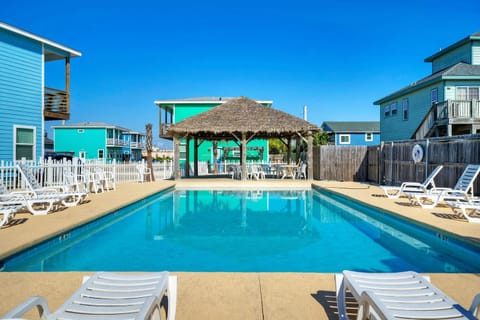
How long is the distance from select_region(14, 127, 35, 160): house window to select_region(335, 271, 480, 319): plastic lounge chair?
15039 millimetres

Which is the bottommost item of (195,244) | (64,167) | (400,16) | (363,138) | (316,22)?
(195,244)

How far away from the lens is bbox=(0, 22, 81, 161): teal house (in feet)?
43.7

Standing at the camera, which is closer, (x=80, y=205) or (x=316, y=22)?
(x=80, y=205)

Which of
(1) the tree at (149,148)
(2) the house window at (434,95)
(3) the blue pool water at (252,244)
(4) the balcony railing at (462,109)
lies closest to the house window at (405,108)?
(2) the house window at (434,95)

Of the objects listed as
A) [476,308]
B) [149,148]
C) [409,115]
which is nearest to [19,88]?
[149,148]

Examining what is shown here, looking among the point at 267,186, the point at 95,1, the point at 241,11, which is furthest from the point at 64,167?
the point at 241,11

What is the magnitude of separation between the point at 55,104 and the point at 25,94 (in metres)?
1.53

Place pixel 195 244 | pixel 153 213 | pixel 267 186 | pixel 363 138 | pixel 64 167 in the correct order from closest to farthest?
pixel 195 244, pixel 153 213, pixel 64 167, pixel 267 186, pixel 363 138

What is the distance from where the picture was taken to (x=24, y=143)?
1412 cm

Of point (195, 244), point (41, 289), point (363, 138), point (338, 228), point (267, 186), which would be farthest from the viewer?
point (363, 138)

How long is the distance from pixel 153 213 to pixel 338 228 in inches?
191

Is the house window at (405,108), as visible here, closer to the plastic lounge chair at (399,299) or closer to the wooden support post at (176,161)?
the wooden support post at (176,161)

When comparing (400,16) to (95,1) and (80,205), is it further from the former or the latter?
(80,205)

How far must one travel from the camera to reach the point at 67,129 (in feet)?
132
